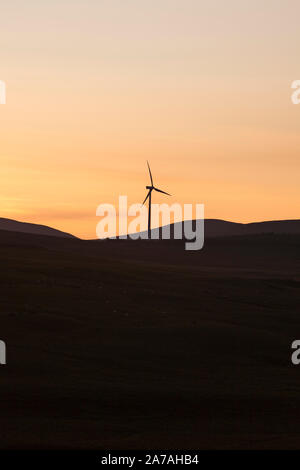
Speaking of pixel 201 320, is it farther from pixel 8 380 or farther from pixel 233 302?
pixel 8 380

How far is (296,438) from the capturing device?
17.8 metres

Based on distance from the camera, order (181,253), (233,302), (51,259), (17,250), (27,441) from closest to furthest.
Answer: (27,441) < (233,302) < (51,259) < (17,250) < (181,253)

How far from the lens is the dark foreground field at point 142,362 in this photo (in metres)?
18.3

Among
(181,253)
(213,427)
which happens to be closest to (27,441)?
A: (213,427)

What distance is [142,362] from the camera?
85.5 ft

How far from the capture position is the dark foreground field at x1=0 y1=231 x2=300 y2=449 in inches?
722

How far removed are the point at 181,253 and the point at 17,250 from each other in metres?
35.1

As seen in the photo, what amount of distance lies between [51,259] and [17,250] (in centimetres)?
691

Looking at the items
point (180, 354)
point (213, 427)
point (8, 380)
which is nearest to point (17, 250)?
point (180, 354)

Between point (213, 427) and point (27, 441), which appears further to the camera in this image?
point (213, 427)

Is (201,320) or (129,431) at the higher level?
(201,320)

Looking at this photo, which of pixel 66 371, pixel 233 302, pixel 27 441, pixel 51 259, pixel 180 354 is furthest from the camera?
pixel 51 259

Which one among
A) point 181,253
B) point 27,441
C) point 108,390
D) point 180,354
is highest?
point 181,253

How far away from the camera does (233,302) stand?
41.8m
